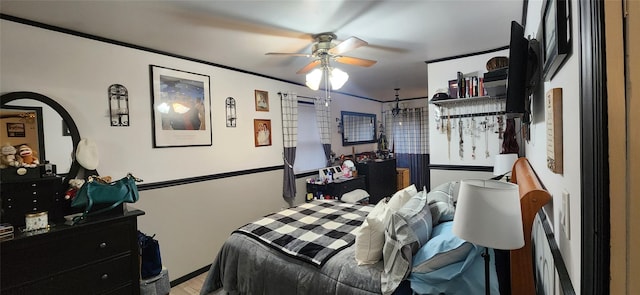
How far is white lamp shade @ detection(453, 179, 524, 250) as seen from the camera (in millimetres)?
955

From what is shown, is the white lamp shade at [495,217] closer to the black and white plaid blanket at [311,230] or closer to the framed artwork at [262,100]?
the black and white plaid blanket at [311,230]

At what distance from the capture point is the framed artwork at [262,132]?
3.67m

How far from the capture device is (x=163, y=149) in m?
2.77

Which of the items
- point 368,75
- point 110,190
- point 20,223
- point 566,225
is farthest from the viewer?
point 368,75

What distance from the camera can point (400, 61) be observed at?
331 centimetres

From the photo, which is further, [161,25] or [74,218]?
[161,25]

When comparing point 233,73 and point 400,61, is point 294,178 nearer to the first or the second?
point 233,73

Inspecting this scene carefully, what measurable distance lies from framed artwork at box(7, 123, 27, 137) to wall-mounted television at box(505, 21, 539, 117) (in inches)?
122

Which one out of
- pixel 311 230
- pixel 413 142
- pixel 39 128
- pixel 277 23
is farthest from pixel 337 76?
pixel 413 142

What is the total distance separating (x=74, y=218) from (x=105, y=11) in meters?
1.47

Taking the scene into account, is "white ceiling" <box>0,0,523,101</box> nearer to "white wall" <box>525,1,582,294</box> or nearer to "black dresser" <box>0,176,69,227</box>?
"black dresser" <box>0,176,69,227</box>

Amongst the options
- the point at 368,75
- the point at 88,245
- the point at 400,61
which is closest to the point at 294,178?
the point at 368,75

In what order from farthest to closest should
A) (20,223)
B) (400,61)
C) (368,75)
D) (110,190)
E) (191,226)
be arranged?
1. (368,75)
2. (400,61)
3. (191,226)
4. (110,190)
5. (20,223)

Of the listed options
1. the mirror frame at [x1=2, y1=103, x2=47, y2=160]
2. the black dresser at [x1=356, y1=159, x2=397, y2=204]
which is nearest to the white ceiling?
the mirror frame at [x1=2, y1=103, x2=47, y2=160]
